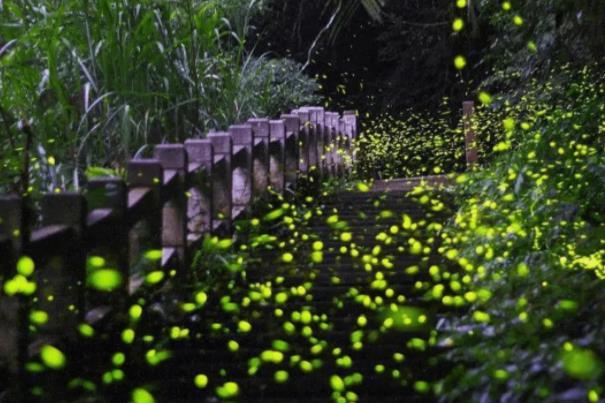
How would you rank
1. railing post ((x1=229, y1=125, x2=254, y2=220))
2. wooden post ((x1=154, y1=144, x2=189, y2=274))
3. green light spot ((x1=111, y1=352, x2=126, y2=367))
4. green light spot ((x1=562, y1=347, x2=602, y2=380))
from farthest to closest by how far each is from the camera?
railing post ((x1=229, y1=125, x2=254, y2=220)), wooden post ((x1=154, y1=144, x2=189, y2=274)), green light spot ((x1=111, y1=352, x2=126, y2=367)), green light spot ((x1=562, y1=347, x2=602, y2=380))

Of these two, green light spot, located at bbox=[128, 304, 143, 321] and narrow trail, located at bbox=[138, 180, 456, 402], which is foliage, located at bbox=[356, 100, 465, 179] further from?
green light spot, located at bbox=[128, 304, 143, 321]

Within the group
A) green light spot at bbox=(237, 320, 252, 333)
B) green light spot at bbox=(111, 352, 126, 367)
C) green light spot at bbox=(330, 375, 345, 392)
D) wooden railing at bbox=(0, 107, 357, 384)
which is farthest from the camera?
green light spot at bbox=(237, 320, 252, 333)

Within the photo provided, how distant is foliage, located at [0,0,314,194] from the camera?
312 inches

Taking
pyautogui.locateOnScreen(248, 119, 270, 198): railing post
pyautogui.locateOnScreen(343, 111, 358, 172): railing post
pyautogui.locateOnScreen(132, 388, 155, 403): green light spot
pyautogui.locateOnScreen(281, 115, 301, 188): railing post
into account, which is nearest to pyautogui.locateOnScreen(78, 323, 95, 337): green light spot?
pyautogui.locateOnScreen(132, 388, 155, 403): green light spot

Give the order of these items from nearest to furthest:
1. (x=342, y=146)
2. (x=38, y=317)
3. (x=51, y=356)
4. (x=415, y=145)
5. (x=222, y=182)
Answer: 1. (x=51, y=356)
2. (x=38, y=317)
3. (x=222, y=182)
4. (x=342, y=146)
5. (x=415, y=145)

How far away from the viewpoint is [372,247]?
350 inches

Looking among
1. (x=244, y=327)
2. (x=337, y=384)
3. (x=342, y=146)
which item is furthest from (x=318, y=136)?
(x=337, y=384)

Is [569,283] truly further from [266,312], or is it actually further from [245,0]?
[245,0]

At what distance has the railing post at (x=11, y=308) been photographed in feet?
14.4

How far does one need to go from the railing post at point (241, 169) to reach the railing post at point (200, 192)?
1262mm

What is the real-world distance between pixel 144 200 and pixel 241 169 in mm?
3490

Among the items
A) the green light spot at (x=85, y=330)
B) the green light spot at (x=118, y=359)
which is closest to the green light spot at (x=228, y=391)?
the green light spot at (x=118, y=359)

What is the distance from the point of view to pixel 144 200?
645 cm

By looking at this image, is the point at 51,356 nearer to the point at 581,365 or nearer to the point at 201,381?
the point at 201,381
